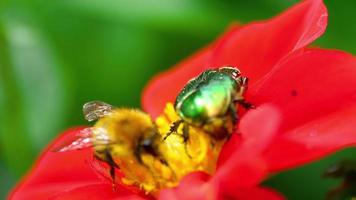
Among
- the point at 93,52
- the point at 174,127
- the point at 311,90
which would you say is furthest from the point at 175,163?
the point at 93,52

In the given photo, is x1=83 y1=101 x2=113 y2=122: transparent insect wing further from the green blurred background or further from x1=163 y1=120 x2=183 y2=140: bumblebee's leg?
the green blurred background

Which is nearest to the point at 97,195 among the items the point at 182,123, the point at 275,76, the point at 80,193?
the point at 80,193

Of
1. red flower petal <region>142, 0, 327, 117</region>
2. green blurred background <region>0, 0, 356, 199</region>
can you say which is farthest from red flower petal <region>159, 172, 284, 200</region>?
green blurred background <region>0, 0, 356, 199</region>

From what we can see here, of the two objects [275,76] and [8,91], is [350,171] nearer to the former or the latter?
[275,76]

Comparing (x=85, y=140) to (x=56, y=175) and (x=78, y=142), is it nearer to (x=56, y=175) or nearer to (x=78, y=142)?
(x=78, y=142)

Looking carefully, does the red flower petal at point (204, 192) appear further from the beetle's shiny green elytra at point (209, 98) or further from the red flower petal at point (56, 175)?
the red flower petal at point (56, 175)

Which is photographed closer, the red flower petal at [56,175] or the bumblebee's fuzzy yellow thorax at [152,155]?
the bumblebee's fuzzy yellow thorax at [152,155]

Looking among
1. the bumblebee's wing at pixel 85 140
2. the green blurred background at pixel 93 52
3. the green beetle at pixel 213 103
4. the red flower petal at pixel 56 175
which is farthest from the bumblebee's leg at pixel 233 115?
the green blurred background at pixel 93 52
